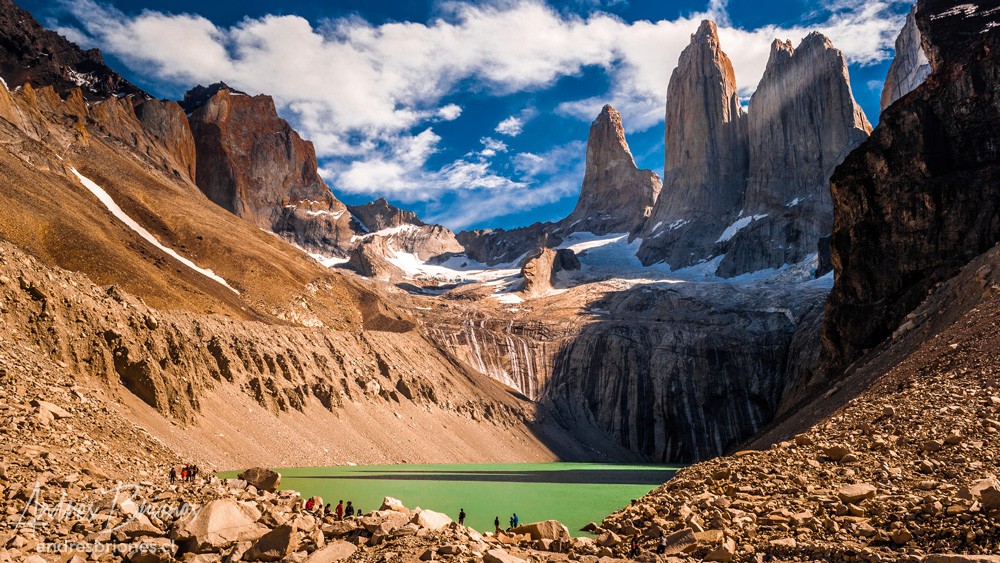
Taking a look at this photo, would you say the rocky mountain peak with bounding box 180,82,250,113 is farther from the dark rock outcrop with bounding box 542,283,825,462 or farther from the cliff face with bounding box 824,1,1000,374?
the cliff face with bounding box 824,1,1000,374

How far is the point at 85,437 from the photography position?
2305 centimetres

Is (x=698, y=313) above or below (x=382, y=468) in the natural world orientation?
above

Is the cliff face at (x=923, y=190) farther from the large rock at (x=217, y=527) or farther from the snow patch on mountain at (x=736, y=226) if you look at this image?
the snow patch on mountain at (x=736, y=226)

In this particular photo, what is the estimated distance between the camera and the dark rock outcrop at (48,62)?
104 m

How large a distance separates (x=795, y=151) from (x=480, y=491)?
→ 156 m

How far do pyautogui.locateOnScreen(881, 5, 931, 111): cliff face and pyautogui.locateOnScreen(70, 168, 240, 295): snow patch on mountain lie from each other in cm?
11993

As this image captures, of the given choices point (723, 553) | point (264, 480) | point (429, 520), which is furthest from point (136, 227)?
point (723, 553)

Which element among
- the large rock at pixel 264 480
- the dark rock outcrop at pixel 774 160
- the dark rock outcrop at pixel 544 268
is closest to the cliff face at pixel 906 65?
the dark rock outcrop at pixel 774 160

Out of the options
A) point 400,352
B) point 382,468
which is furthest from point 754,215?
point 382,468

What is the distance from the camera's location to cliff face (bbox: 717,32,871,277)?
16375cm

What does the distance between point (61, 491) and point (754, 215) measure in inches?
7133

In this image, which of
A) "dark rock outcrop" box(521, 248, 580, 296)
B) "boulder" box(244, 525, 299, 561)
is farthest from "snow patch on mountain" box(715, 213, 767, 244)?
"boulder" box(244, 525, 299, 561)

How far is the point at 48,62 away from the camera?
115562mm

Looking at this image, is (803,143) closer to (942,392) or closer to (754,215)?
(754,215)
